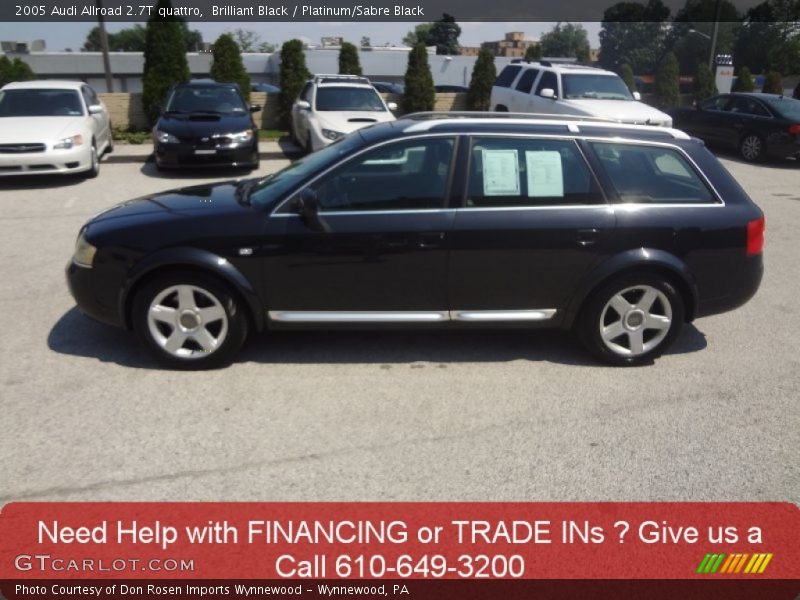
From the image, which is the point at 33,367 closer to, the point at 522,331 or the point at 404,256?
the point at 404,256

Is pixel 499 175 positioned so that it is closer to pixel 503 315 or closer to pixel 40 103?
pixel 503 315

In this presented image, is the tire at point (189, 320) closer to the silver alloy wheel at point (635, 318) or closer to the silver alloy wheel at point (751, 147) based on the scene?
the silver alloy wheel at point (635, 318)

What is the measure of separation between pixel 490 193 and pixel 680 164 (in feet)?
4.57

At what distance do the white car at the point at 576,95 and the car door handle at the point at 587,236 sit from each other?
884 cm

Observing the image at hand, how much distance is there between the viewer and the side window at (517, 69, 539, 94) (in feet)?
49.7

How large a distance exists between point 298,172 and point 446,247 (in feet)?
4.07

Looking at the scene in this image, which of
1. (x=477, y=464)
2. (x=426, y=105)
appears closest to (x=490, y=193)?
(x=477, y=464)

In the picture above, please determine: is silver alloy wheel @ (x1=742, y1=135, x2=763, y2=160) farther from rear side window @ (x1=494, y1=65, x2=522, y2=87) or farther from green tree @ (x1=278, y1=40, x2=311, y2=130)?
green tree @ (x1=278, y1=40, x2=311, y2=130)

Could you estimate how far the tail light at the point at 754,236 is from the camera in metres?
4.89

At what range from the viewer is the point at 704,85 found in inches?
1299

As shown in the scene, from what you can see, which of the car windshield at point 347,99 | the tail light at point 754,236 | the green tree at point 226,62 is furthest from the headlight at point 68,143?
the tail light at point 754,236

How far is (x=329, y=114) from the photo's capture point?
13.2 meters

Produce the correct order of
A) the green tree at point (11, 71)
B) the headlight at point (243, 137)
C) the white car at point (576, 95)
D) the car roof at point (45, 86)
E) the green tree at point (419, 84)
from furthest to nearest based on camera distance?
1. the green tree at point (11, 71)
2. the green tree at point (419, 84)
3. the white car at point (576, 95)
4. the car roof at point (45, 86)
5. the headlight at point (243, 137)
